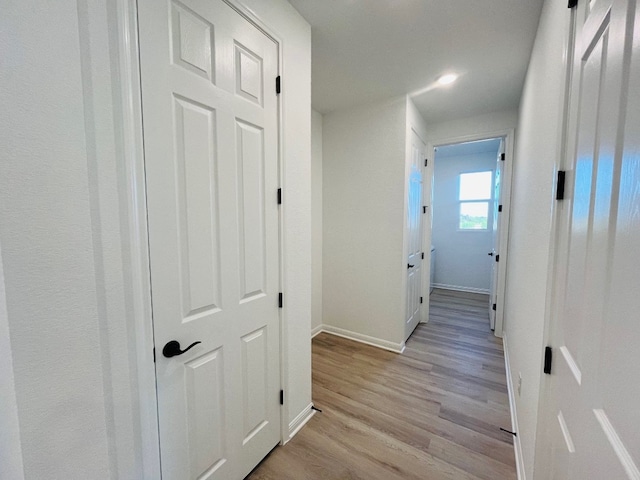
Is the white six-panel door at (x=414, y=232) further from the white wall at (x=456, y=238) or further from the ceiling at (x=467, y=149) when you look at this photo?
the white wall at (x=456, y=238)

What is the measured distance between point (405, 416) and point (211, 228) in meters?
1.85

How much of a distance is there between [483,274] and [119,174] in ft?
18.6

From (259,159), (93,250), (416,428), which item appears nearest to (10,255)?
(93,250)

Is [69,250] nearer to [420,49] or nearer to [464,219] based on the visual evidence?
[420,49]

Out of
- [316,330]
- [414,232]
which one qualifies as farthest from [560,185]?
[316,330]

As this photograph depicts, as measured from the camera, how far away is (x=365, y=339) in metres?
2.98

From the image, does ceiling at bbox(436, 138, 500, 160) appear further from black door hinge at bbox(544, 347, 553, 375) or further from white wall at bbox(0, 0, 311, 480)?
white wall at bbox(0, 0, 311, 480)

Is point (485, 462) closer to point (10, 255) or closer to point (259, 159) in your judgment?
point (259, 159)

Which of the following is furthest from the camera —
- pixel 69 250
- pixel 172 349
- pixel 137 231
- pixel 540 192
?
pixel 540 192

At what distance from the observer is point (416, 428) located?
1740 millimetres

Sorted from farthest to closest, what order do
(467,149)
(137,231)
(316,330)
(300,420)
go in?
(467,149) < (316,330) < (300,420) < (137,231)

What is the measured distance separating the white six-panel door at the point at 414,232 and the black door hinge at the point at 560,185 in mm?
1777

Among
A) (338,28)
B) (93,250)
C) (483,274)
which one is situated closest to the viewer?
(93,250)

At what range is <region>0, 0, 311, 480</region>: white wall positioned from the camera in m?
0.66
